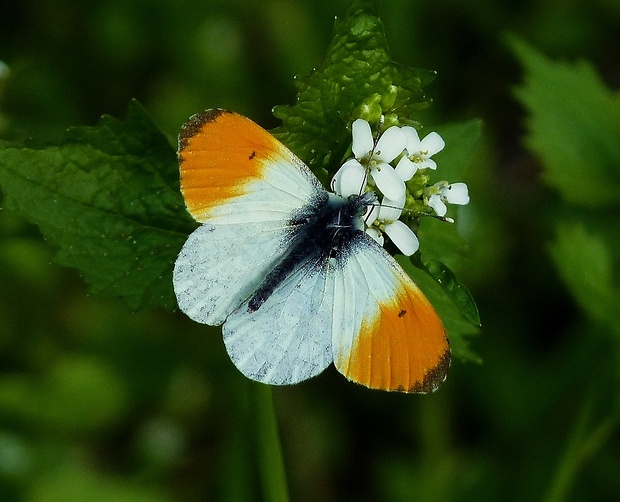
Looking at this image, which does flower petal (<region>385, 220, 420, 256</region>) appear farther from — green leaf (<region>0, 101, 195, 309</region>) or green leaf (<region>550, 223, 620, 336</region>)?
green leaf (<region>550, 223, 620, 336</region>)

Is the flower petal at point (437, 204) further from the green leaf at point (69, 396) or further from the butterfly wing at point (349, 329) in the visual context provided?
the green leaf at point (69, 396)

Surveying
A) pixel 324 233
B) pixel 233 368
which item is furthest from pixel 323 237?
pixel 233 368

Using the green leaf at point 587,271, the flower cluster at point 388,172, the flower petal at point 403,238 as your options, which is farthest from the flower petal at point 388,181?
the green leaf at point 587,271

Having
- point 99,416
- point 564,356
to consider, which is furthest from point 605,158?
point 99,416

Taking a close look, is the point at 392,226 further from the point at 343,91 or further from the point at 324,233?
the point at 343,91

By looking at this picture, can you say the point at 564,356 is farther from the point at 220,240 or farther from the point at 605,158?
the point at 220,240
